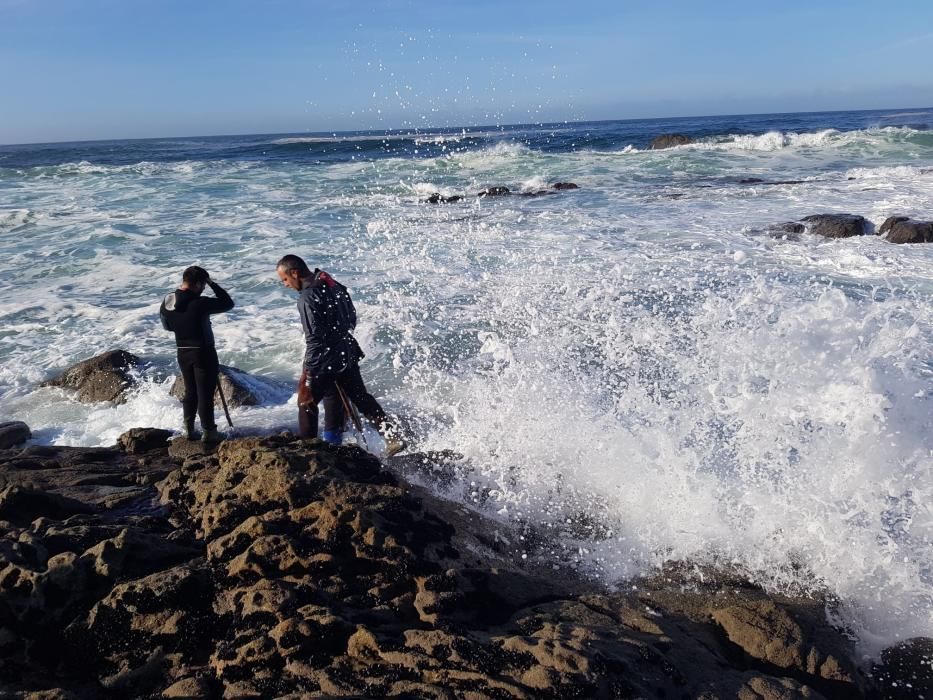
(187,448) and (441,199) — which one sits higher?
(441,199)

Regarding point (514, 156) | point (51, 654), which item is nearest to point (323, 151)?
point (514, 156)

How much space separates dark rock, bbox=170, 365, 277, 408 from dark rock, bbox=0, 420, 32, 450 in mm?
1277

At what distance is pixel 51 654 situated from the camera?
2.67m

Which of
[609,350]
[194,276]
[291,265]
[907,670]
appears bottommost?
[907,670]

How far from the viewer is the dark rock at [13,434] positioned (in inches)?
230

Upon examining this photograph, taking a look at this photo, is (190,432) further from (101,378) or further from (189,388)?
(101,378)

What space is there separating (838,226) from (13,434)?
12863mm

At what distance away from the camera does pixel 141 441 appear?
560 cm

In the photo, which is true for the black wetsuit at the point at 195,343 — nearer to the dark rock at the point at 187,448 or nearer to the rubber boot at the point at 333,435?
the dark rock at the point at 187,448

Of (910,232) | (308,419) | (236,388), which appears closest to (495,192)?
(910,232)

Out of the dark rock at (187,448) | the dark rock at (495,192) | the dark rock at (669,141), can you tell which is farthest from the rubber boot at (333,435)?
the dark rock at (669,141)

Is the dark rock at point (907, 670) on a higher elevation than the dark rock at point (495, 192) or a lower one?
lower

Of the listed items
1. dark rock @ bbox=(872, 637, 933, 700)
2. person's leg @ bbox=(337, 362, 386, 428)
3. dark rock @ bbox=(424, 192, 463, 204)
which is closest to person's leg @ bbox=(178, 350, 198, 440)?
person's leg @ bbox=(337, 362, 386, 428)

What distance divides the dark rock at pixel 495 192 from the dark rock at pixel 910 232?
10645 millimetres
